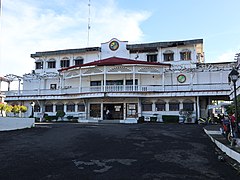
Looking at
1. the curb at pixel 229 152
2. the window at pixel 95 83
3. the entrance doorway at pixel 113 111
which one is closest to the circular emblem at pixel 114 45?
the window at pixel 95 83

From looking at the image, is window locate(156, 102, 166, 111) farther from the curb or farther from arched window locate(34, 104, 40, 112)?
the curb

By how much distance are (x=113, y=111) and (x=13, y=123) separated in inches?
553

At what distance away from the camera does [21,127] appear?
17125mm

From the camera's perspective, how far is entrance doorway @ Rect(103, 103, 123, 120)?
2798 centimetres

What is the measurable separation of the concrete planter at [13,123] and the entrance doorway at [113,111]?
11.2m

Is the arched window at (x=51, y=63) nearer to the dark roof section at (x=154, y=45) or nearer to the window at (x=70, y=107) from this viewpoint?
the window at (x=70, y=107)

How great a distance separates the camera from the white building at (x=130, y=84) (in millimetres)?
26156

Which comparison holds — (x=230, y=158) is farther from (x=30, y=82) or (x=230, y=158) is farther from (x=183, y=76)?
(x=30, y=82)

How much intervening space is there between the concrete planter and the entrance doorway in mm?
11227

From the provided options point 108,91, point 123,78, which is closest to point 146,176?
point 108,91

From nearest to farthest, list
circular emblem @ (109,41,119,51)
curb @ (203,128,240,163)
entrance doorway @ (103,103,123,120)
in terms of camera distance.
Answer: curb @ (203,128,240,163) < entrance doorway @ (103,103,123,120) < circular emblem @ (109,41,119,51)

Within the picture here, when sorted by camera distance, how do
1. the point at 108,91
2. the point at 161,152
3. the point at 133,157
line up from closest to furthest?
the point at 133,157 → the point at 161,152 → the point at 108,91

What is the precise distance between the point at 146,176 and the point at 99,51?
2845cm

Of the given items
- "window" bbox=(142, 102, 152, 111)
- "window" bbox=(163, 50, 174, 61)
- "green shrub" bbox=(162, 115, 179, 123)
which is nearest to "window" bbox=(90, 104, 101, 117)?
"window" bbox=(142, 102, 152, 111)
